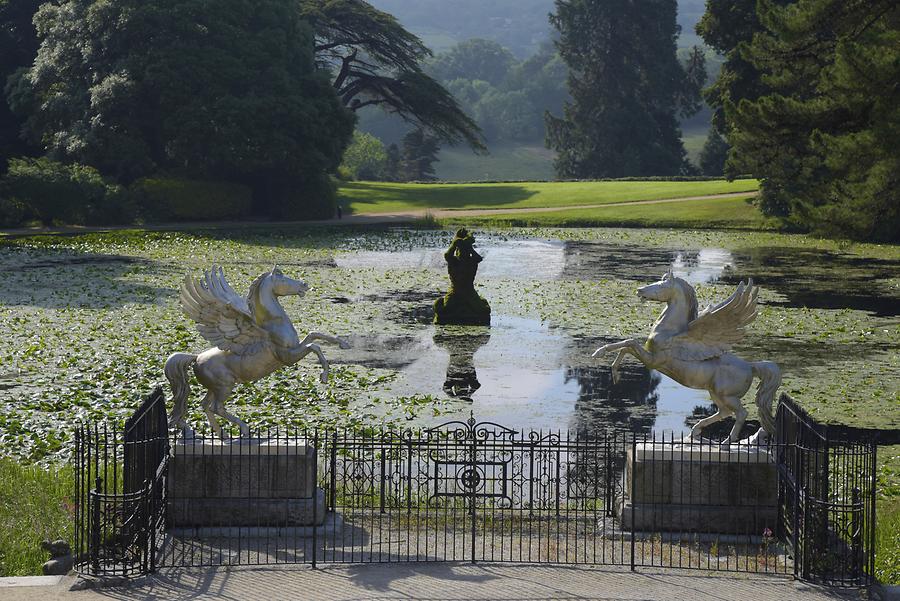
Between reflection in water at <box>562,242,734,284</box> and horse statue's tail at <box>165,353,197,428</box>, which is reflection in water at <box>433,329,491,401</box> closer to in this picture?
horse statue's tail at <box>165,353,197,428</box>

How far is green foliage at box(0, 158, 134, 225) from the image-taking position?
4897 centimetres

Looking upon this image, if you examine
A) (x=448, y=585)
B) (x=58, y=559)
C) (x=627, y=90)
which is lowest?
(x=448, y=585)

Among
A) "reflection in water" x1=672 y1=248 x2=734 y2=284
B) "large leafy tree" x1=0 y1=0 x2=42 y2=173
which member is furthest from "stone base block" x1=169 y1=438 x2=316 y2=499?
"large leafy tree" x1=0 y1=0 x2=42 y2=173

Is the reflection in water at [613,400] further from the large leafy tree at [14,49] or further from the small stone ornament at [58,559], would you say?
the large leafy tree at [14,49]

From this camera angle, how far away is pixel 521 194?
233ft

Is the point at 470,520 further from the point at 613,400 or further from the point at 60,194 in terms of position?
the point at 60,194

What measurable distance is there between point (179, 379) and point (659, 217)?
4861 centimetres

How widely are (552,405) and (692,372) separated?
6.48 meters

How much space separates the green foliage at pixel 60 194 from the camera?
4897 cm

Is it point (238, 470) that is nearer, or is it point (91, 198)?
point (238, 470)

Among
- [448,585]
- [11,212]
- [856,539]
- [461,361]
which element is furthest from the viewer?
[11,212]

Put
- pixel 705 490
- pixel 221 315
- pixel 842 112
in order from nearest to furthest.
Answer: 1. pixel 705 490
2. pixel 221 315
3. pixel 842 112

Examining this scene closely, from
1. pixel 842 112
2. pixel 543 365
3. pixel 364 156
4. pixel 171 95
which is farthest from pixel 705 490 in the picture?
pixel 364 156

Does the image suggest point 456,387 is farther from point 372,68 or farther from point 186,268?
point 372,68
